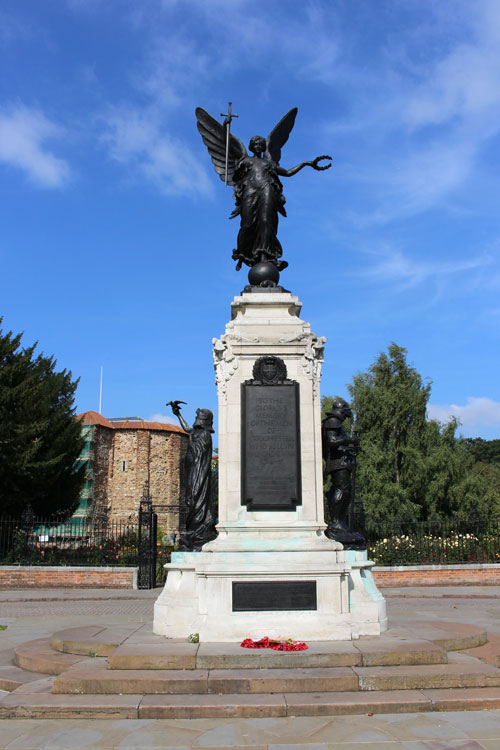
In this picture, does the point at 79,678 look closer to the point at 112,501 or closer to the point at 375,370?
the point at 375,370

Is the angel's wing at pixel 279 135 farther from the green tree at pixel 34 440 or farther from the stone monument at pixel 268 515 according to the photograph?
the green tree at pixel 34 440

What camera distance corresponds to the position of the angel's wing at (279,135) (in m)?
9.27

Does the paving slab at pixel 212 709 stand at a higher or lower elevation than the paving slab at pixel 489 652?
lower

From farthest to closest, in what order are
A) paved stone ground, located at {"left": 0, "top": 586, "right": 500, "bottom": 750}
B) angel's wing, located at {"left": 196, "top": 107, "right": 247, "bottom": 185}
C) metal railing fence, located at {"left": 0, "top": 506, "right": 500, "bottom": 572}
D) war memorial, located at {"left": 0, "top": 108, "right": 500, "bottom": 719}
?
metal railing fence, located at {"left": 0, "top": 506, "right": 500, "bottom": 572}, angel's wing, located at {"left": 196, "top": 107, "right": 247, "bottom": 185}, war memorial, located at {"left": 0, "top": 108, "right": 500, "bottom": 719}, paved stone ground, located at {"left": 0, "top": 586, "right": 500, "bottom": 750}

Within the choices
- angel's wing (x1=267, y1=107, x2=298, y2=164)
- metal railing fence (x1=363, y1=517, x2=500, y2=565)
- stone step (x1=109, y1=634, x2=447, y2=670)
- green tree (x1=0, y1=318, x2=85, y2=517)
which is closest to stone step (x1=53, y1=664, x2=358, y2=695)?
stone step (x1=109, y1=634, x2=447, y2=670)

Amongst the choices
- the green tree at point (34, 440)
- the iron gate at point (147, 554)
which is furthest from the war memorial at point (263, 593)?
the green tree at point (34, 440)

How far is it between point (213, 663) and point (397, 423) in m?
27.5

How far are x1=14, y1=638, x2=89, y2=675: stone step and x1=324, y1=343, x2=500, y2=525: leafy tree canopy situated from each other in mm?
22238

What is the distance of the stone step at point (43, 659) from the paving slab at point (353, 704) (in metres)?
2.40

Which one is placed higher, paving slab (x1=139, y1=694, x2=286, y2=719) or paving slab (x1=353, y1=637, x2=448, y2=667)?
→ paving slab (x1=353, y1=637, x2=448, y2=667)

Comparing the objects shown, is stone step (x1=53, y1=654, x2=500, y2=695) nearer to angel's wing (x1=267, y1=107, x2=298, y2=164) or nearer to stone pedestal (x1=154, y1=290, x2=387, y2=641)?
stone pedestal (x1=154, y1=290, x2=387, y2=641)

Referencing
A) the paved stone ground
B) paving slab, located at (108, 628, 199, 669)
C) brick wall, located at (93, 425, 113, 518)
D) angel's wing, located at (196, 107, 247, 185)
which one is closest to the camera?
the paved stone ground

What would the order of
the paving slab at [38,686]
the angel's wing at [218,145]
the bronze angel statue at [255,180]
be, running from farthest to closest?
1. the angel's wing at [218,145]
2. the bronze angel statue at [255,180]
3. the paving slab at [38,686]

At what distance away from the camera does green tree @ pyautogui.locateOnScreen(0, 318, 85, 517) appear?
23.5 meters
